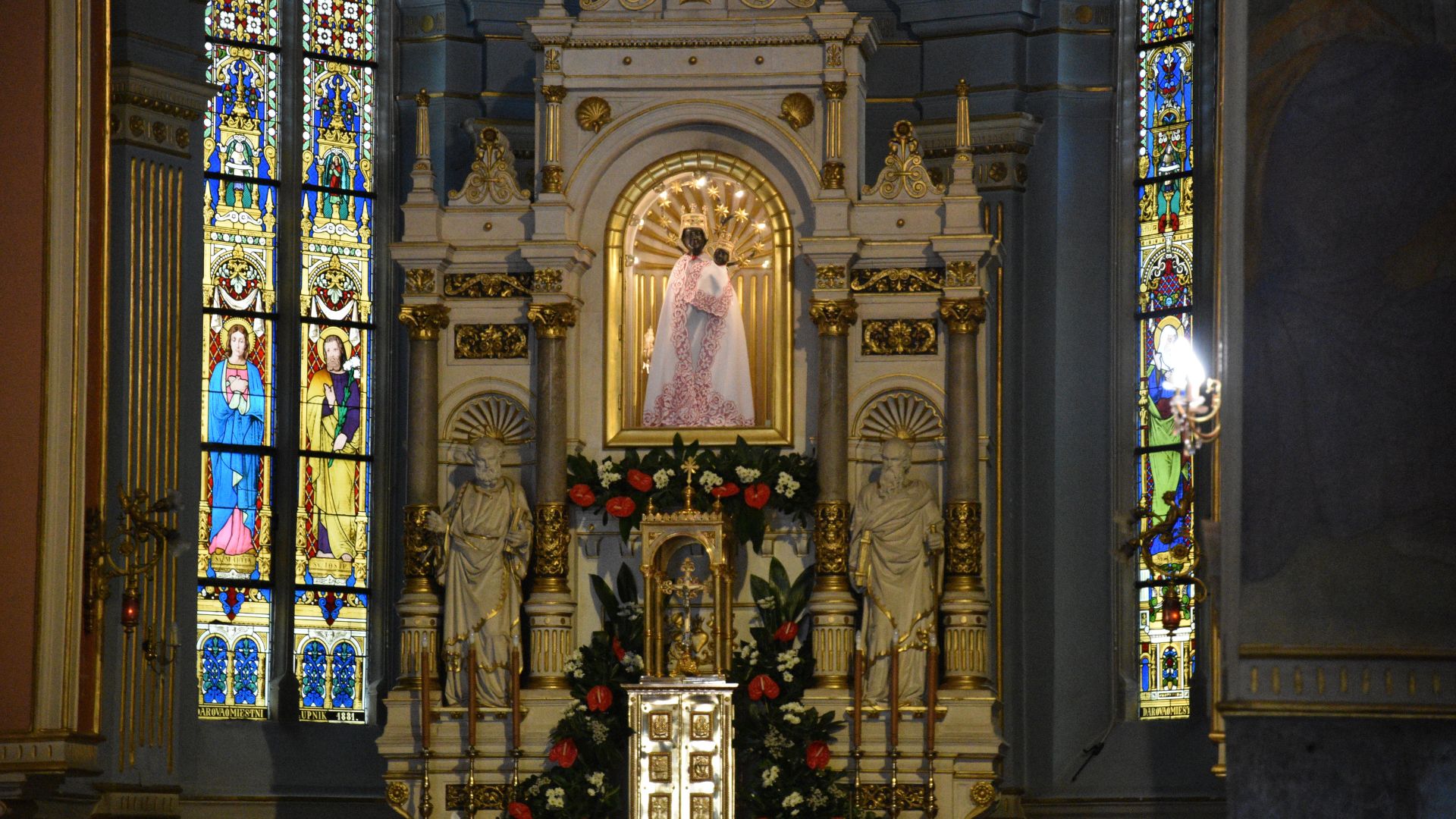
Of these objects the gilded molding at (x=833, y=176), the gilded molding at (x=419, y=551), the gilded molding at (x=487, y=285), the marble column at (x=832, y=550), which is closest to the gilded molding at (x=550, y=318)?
the gilded molding at (x=487, y=285)

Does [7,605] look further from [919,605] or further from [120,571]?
[919,605]

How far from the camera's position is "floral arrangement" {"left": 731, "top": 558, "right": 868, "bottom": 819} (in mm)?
16203

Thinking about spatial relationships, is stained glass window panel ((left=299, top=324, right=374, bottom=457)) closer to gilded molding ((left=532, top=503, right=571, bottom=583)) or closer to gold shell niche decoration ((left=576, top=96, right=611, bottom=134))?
gilded molding ((left=532, top=503, right=571, bottom=583))

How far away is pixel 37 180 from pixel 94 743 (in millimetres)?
3576

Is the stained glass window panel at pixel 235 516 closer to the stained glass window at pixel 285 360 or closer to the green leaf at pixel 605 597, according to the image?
the stained glass window at pixel 285 360

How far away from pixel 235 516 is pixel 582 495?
2.96 meters

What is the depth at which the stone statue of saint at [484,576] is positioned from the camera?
55.3 ft

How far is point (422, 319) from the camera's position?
17.4 metres

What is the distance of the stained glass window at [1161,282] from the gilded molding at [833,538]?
263 centimetres

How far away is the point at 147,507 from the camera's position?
55.1ft

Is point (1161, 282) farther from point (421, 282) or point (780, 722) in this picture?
point (421, 282)

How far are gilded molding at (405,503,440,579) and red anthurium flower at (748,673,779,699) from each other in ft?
7.98

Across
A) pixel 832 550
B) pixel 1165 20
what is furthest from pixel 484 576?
pixel 1165 20

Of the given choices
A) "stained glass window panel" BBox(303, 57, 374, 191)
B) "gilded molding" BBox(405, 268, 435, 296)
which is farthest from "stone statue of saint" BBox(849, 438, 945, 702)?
"stained glass window panel" BBox(303, 57, 374, 191)
